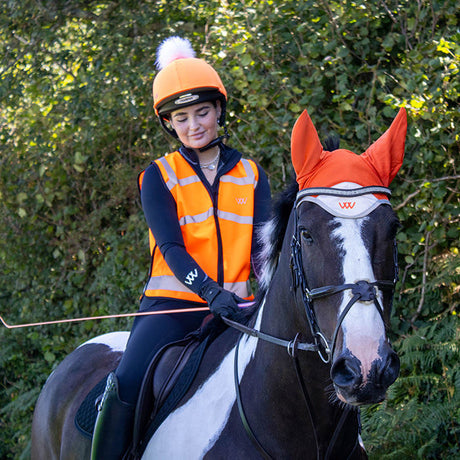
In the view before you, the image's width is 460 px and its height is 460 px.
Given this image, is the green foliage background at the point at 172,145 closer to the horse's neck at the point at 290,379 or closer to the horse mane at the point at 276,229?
the horse's neck at the point at 290,379

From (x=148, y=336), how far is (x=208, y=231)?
60cm

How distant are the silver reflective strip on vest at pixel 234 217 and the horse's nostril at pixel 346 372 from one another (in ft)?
4.50

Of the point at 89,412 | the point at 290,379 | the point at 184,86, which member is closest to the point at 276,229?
the point at 290,379

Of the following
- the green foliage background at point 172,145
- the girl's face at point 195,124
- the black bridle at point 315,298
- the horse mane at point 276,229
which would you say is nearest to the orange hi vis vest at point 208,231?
the girl's face at point 195,124

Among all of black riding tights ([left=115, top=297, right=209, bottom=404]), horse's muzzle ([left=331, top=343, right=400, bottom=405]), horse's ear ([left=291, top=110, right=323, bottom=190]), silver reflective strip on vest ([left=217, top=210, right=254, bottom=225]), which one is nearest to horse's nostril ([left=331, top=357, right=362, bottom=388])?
horse's muzzle ([left=331, top=343, right=400, bottom=405])

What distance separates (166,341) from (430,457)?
8.23ft

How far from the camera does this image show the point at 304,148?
2453 millimetres

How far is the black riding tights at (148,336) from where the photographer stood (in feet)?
10.1

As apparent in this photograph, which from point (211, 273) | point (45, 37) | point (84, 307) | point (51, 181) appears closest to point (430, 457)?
point (211, 273)

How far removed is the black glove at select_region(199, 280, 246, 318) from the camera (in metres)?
2.93

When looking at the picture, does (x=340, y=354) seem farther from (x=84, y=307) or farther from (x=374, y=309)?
(x=84, y=307)

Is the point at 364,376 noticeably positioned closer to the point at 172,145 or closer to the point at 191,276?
the point at 191,276

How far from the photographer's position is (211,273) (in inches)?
130

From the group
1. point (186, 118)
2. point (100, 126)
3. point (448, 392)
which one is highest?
point (100, 126)
